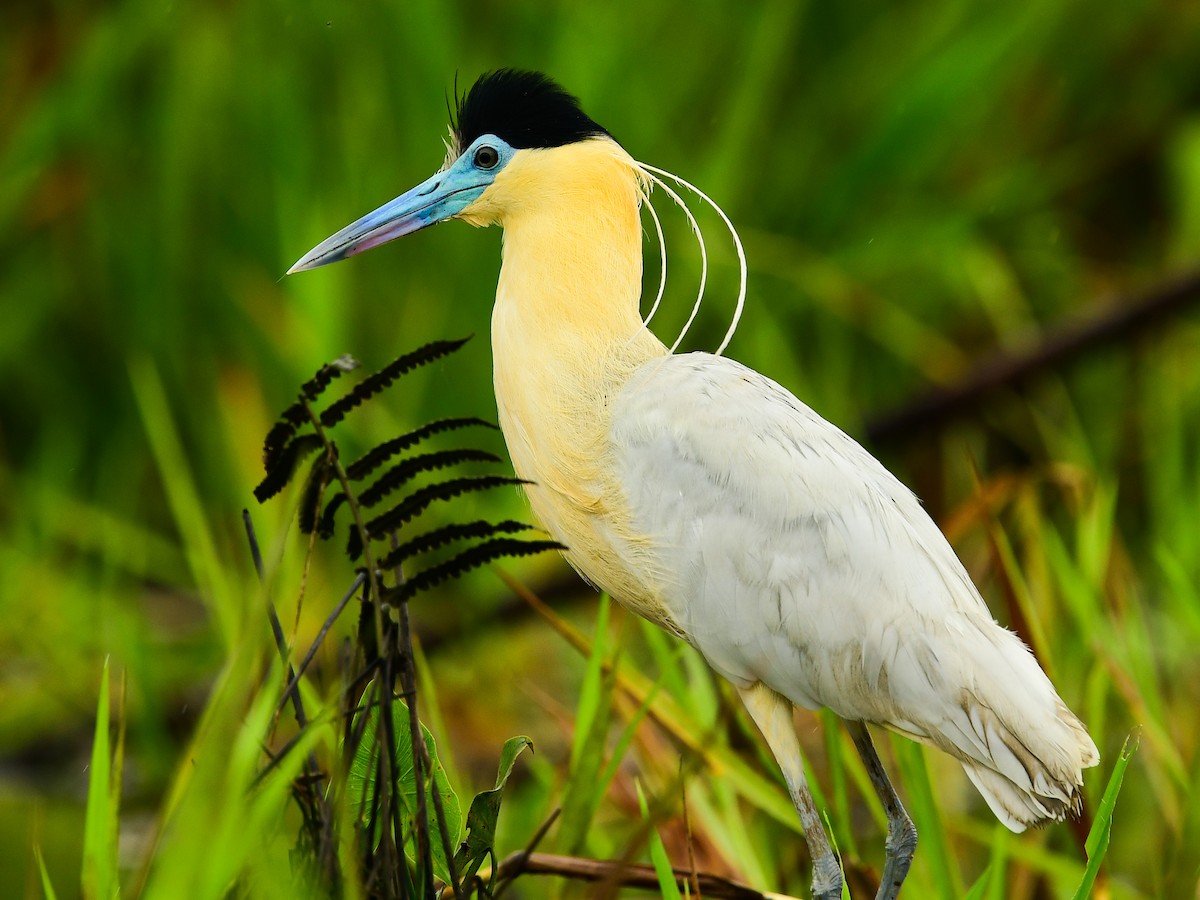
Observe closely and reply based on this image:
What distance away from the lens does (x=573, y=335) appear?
1.72m

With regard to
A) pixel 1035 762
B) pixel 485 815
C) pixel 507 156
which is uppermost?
pixel 507 156

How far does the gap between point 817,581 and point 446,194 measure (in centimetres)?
68

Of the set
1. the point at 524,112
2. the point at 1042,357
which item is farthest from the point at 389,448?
the point at 1042,357

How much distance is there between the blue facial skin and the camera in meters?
1.79

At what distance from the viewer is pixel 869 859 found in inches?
97.5

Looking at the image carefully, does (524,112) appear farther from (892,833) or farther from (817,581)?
(892,833)

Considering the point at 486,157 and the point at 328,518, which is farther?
the point at 486,157

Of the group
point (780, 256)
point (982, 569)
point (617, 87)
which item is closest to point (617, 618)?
point (982, 569)

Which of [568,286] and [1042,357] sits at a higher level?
[568,286]

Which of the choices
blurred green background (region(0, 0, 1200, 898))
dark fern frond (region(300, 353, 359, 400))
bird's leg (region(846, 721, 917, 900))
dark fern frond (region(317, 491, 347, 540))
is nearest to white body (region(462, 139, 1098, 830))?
bird's leg (region(846, 721, 917, 900))

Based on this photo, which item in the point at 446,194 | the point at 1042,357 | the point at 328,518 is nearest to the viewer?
the point at 328,518

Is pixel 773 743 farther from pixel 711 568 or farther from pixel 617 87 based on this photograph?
pixel 617 87

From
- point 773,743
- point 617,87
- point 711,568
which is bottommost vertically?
point 773,743

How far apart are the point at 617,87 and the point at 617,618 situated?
4.19ft
